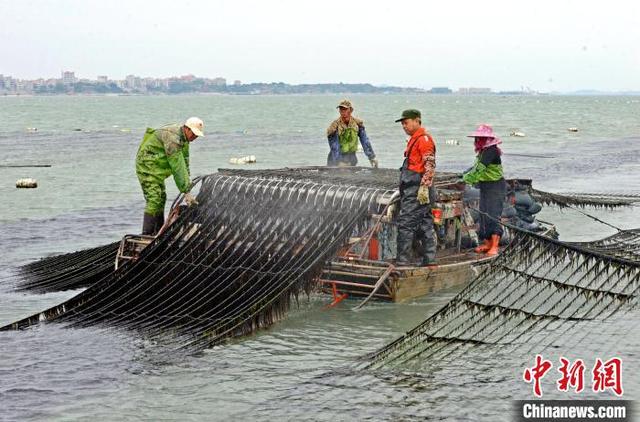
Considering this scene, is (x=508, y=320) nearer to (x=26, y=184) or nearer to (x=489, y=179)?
(x=489, y=179)

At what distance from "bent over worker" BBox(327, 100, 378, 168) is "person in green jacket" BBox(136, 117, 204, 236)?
3382 millimetres

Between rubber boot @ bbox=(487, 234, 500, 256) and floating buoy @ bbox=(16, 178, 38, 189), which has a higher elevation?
rubber boot @ bbox=(487, 234, 500, 256)

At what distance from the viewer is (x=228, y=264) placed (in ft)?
36.9

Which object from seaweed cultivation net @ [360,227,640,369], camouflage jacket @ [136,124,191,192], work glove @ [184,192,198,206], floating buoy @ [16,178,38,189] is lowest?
floating buoy @ [16,178,38,189]

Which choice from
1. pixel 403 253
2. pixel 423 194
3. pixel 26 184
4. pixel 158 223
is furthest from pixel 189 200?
pixel 26 184

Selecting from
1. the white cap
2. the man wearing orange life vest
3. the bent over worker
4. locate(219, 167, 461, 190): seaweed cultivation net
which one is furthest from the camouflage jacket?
the bent over worker

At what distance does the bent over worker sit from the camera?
14750mm

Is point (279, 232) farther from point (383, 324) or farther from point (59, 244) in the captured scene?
point (59, 244)

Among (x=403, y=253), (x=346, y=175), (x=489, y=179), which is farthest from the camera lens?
(x=346, y=175)

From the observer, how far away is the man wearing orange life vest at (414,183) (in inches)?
436

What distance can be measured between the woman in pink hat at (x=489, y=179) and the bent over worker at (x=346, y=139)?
2527 mm

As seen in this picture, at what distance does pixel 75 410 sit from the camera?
804cm

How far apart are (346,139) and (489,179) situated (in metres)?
3.24

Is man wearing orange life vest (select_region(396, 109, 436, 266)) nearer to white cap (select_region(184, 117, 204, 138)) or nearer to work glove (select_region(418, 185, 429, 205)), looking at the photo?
work glove (select_region(418, 185, 429, 205))
